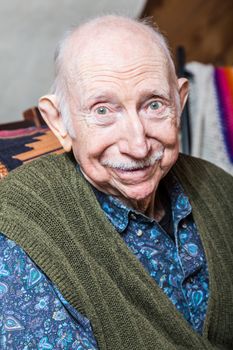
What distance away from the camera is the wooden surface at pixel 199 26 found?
2662 millimetres

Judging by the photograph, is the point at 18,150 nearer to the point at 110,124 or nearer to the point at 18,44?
the point at 110,124

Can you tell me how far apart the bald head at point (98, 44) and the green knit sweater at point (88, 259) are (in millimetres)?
149

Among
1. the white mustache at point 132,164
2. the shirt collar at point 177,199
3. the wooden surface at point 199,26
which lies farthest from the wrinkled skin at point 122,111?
the wooden surface at point 199,26

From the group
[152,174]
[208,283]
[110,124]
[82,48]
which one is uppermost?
[82,48]

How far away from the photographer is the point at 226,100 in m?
2.02

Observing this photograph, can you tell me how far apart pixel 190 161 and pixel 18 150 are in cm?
46

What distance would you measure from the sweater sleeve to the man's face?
0.79 feet

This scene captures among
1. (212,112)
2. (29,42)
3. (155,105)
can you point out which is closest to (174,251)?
(155,105)

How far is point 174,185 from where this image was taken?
134 centimetres

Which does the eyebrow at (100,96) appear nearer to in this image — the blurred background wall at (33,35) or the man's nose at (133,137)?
the man's nose at (133,137)

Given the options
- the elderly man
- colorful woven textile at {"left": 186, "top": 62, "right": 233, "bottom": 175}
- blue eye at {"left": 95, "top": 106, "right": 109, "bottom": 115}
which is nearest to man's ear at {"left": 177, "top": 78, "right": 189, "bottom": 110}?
the elderly man

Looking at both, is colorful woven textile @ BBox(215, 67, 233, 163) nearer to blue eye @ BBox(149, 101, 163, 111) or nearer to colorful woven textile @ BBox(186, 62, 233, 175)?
colorful woven textile @ BBox(186, 62, 233, 175)

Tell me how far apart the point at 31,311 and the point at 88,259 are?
0.54ft

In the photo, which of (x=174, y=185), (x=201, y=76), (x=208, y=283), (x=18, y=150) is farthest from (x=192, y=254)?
(x=201, y=76)
